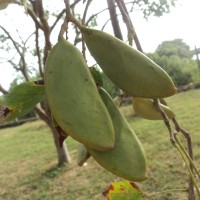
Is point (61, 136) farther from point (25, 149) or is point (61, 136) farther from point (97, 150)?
point (25, 149)

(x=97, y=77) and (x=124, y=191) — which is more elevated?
(x=97, y=77)

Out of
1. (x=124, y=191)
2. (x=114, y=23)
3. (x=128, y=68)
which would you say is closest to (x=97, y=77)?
(x=128, y=68)

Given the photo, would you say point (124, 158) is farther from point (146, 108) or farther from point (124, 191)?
point (124, 191)

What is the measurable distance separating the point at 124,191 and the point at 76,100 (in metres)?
0.29

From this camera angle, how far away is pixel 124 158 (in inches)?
13.8

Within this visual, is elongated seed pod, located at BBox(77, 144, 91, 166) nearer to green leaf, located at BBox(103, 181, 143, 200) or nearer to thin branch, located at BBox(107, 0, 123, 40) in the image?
green leaf, located at BBox(103, 181, 143, 200)

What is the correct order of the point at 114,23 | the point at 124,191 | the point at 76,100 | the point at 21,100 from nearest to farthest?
1. the point at 76,100
2. the point at 21,100
3. the point at 124,191
4. the point at 114,23

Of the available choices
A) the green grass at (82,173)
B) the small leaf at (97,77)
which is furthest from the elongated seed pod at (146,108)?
the green grass at (82,173)

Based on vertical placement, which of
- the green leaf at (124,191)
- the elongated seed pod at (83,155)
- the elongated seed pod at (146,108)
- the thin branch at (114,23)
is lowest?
the green leaf at (124,191)

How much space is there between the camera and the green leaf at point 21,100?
46 cm

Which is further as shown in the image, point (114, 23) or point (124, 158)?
point (114, 23)

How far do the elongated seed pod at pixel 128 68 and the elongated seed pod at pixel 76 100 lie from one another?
0.09 ft

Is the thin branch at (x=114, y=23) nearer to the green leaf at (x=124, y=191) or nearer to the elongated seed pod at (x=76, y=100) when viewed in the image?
the green leaf at (x=124, y=191)

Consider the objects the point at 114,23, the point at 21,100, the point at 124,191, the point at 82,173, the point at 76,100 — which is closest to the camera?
the point at 76,100
